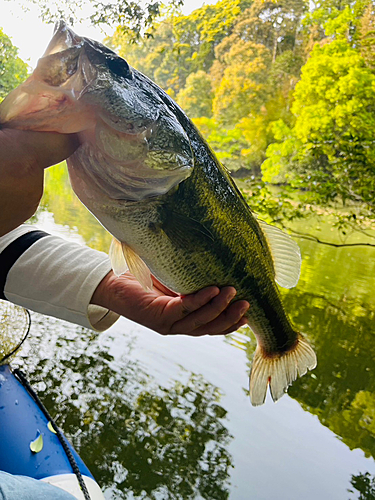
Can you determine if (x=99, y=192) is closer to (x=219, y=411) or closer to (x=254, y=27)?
(x=219, y=411)

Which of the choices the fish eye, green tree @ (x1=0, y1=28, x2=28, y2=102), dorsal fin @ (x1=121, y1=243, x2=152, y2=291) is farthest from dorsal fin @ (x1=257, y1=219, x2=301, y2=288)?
green tree @ (x1=0, y1=28, x2=28, y2=102)

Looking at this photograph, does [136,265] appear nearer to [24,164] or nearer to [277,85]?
[24,164]

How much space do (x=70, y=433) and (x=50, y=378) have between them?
26.3 inches

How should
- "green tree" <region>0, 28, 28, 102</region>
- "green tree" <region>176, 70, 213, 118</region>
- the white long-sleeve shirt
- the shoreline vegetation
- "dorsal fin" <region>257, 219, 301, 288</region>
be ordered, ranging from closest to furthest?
1. "dorsal fin" <region>257, 219, 301, 288</region>
2. the white long-sleeve shirt
3. the shoreline vegetation
4. "green tree" <region>0, 28, 28, 102</region>
5. "green tree" <region>176, 70, 213, 118</region>

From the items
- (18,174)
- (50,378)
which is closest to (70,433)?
(50,378)

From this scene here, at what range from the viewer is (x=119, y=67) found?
0.97m

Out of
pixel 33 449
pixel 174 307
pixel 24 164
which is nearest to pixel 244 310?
pixel 174 307

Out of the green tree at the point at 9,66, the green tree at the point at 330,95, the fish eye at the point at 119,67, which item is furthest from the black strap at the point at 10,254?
the green tree at the point at 9,66

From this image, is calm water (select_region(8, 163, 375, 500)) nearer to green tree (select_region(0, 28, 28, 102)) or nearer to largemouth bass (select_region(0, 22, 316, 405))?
largemouth bass (select_region(0, 22, 316, 405))

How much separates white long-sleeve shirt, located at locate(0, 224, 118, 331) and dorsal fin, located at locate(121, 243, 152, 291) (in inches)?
19.7

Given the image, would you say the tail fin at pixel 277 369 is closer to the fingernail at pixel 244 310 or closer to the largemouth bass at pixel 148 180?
the largemouth bass at pixel 148 180

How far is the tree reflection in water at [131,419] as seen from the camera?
262cm

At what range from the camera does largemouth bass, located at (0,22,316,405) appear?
0.85 metres

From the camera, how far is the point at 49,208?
1027 cm
